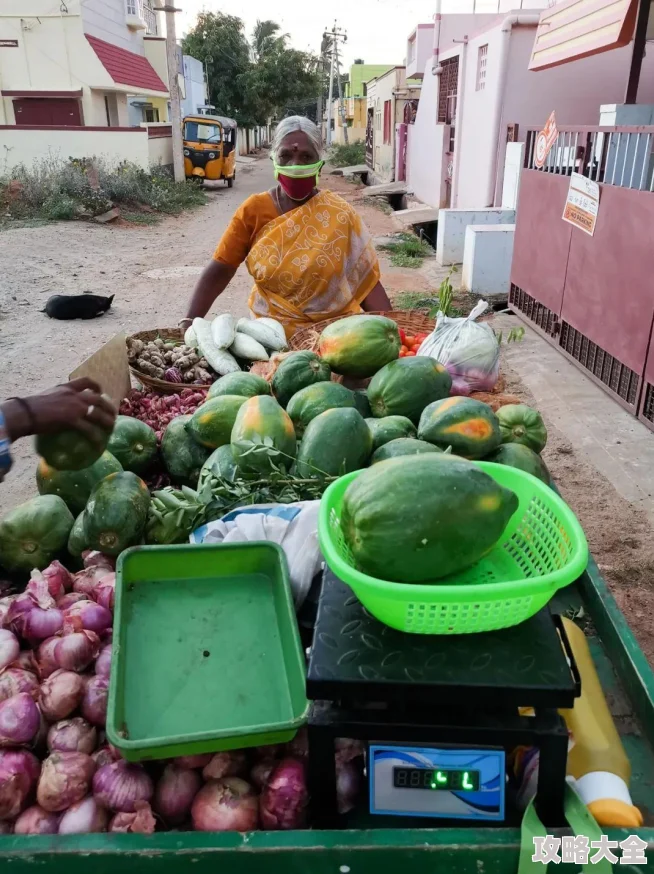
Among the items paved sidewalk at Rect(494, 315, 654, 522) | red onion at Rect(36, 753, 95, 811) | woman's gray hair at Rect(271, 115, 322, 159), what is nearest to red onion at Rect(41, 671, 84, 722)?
red onion at Rect(36, 753, 95, 811)

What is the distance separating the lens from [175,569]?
1.68m

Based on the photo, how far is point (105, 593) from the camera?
168cm

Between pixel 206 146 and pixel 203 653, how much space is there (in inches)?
1038

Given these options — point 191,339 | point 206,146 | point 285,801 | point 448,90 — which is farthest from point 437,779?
point 206,146

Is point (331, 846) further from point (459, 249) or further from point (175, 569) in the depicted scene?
point (459, 249)

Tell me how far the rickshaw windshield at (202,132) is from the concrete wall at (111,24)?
3.91 meters

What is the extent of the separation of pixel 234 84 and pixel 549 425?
47719mm

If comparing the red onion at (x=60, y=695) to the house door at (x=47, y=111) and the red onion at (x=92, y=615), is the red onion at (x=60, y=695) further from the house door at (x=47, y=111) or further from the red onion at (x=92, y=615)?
the house door at (x=47, y=111)

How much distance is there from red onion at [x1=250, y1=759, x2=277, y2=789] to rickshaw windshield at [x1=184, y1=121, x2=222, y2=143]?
2612 centimetres

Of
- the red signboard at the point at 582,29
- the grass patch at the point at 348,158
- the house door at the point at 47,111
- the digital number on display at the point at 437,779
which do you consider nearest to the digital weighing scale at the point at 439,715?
the digital number on display at the point at 437,779

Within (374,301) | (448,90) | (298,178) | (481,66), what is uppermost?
(481,66)

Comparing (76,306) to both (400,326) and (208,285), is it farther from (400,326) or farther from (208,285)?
(400,326)

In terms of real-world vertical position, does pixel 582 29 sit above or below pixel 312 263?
above

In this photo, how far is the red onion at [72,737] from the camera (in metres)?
1.37
